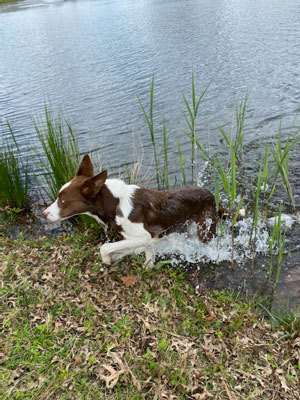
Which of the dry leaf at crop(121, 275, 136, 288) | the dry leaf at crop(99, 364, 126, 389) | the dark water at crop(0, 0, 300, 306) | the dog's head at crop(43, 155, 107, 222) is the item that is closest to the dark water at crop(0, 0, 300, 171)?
the dark water at crop(0, 0, 300, 306)

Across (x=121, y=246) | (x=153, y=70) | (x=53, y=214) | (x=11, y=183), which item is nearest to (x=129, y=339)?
(x=121, y=246)

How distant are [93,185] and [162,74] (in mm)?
9029

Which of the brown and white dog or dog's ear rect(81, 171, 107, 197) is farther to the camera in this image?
the brown and white dog

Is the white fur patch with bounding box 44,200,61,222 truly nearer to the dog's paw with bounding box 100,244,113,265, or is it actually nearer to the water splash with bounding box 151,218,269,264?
the dog's paw with bounding box 100,244,113,265

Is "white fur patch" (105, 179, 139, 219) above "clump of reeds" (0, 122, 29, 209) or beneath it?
above

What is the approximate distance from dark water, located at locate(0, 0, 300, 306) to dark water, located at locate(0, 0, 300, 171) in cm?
4

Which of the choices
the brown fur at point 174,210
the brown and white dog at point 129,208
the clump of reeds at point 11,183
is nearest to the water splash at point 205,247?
the brown fur at point 174,210

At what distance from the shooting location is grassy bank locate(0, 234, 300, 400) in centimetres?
287

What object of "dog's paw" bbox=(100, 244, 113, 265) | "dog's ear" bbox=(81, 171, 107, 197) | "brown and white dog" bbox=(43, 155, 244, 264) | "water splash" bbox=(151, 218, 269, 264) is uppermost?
"dog's ear" bbox=(81, 171, 107, 197)

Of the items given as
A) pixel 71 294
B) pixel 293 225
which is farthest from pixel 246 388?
pixel 293 225

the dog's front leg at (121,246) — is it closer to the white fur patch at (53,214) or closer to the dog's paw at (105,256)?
the dog's paw at (105,256)

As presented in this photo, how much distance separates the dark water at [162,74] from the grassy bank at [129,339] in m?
0.81

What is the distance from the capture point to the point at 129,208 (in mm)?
4023

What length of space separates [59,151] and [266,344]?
3.71 meters
